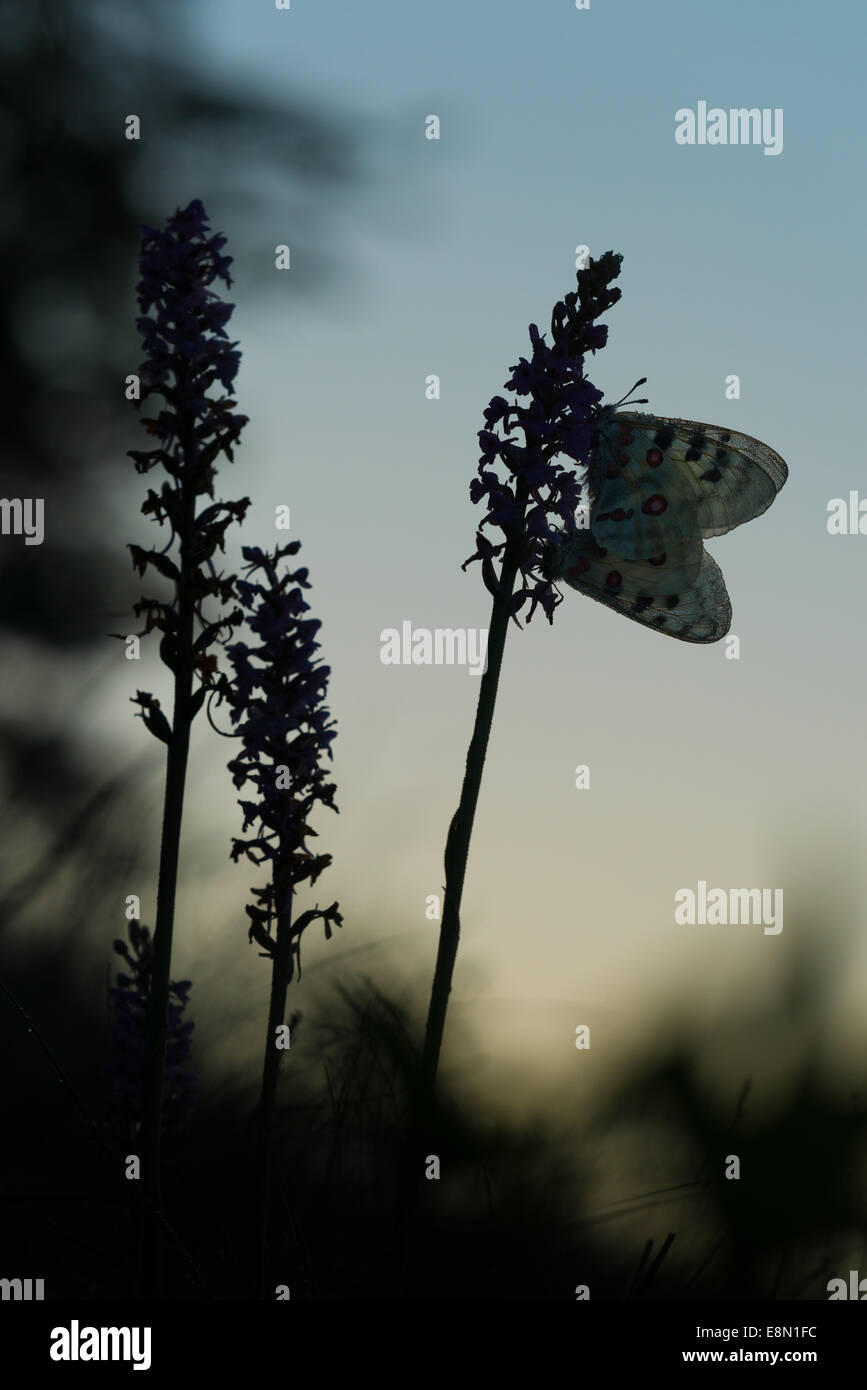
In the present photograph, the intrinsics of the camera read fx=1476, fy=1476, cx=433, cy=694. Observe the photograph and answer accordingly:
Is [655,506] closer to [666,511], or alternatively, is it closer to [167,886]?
[666,511]

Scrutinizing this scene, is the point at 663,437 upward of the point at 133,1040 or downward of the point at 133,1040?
upward

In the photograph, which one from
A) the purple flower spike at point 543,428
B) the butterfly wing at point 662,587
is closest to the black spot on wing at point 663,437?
the butterfly wing at point 662,587

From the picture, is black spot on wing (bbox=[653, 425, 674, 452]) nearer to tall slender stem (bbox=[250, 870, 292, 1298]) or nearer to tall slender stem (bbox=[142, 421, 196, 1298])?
tall slender stem (bbox=[142, 421, 196, 1298])

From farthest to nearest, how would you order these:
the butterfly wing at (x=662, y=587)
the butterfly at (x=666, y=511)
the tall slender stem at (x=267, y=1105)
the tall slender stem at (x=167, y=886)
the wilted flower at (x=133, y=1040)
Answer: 1. the butterfly at (x=666, y=511)
2. the butterfly wing at (x=662, y=587)
3. the wilted flower at (x=133, y=1040)
4. the tall slender stem at (x=267, y=1105)
5. the tall slender stem at (x=167, y=886)

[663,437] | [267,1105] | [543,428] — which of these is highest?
[663,437]

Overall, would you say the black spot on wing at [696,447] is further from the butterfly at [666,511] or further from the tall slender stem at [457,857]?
the tall slender stem at [457,857]

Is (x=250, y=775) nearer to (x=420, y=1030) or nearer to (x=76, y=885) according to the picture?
(x=420, y=1030)

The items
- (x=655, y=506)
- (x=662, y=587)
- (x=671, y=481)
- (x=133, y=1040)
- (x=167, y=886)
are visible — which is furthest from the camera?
(x=671, y=481)

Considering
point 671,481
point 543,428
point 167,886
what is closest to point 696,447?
point 671,481
